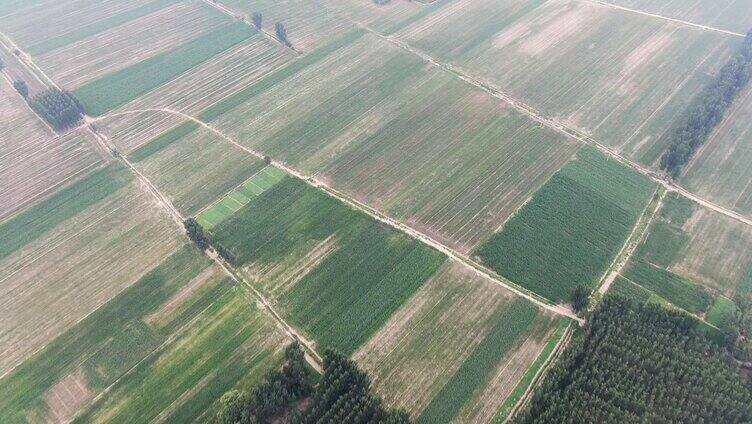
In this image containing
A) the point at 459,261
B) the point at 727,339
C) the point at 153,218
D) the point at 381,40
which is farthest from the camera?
the point at 381,40

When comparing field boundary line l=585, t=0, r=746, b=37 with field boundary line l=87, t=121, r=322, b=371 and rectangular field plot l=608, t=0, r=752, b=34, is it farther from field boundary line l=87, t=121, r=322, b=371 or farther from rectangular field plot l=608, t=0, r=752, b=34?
field boundary line l=87, t=121, r=322, b=371

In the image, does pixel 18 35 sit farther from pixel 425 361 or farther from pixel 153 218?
pixel 425 361

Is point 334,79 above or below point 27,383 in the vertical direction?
above

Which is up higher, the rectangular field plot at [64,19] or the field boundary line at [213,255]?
the rectangular field plot at [64,19]

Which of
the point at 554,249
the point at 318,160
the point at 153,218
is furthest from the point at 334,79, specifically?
the point at 554,249

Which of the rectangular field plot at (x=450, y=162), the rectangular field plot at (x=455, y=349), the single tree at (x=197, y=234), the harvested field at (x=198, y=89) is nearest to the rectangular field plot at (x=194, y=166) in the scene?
the harvested field at (x=198, y=89)

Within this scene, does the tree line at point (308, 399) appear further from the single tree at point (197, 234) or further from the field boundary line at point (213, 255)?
the single tree at point (197, 234)

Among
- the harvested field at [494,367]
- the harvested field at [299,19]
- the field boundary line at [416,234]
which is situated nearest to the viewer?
the harvested field at [494,367]
